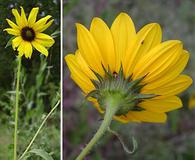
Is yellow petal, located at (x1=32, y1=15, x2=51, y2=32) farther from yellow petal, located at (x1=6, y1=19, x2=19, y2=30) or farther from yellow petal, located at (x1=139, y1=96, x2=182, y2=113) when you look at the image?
yellow petal, located at (x1=139, y1=96, x2=182, y2=113)

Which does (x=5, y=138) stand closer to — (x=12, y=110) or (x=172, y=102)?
(x=12, y=110)

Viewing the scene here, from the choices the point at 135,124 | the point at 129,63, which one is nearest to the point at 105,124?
the point at 129,63

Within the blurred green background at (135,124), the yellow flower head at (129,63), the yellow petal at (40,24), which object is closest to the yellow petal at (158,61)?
the yellow flower head at (129,63)

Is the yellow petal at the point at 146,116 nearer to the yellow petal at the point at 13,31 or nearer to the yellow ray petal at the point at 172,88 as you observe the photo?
the yellow ray petal at the point at 172,88

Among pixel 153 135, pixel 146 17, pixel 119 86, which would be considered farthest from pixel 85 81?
pixel 146 17

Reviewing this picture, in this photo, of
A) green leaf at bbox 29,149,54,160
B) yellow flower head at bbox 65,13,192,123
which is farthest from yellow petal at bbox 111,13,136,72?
green leaf at bbox 29,149,54,160

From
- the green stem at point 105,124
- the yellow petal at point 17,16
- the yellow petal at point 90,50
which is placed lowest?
the green stem at point 105,124

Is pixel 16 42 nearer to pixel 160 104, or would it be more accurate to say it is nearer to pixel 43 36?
pixel 43 36
